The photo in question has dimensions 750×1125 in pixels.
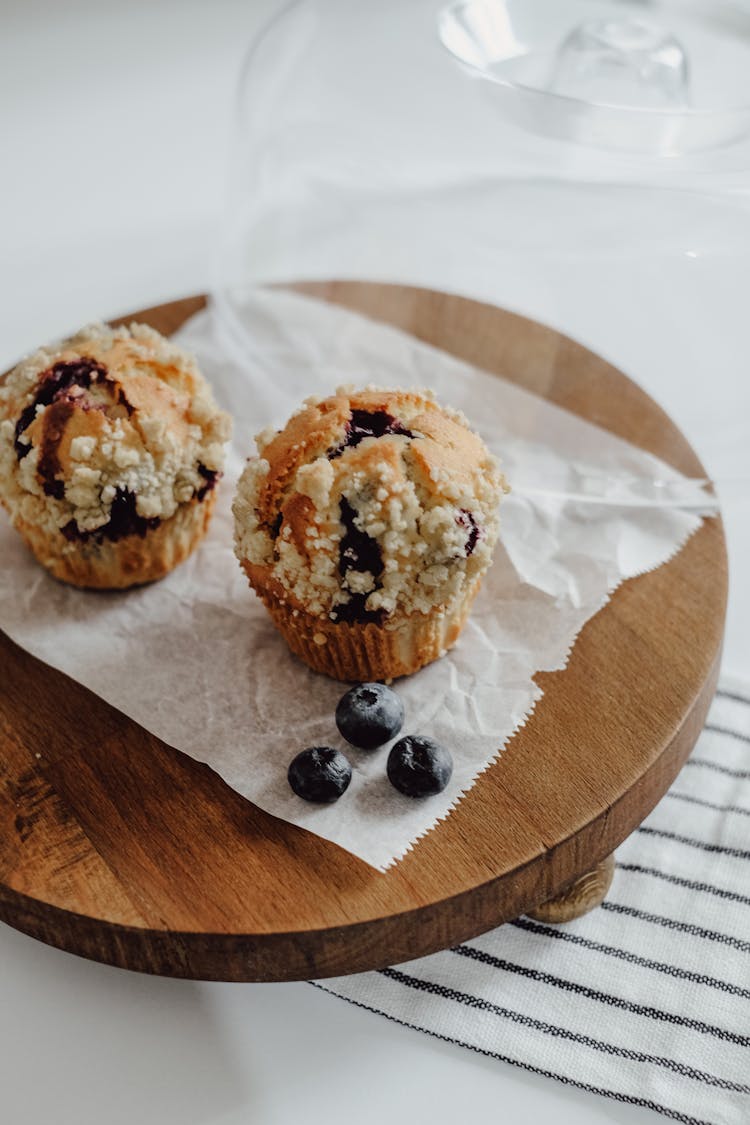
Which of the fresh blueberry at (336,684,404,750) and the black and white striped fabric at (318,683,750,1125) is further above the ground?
the fresh blueberry at (336,684,404,750)

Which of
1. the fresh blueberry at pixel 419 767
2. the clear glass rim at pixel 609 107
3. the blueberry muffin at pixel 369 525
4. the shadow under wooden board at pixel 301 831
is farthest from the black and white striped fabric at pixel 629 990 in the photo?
the clear glass rim at pixel 609 107

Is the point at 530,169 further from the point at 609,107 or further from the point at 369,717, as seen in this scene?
the point at 369,717

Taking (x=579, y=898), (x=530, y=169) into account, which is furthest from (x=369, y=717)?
(x=530, y=169)

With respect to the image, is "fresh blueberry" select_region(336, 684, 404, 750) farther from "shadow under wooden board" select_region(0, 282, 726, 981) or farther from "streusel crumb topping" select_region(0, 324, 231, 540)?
"streusel crumb topping" select_region(0, 324, 231, 540)

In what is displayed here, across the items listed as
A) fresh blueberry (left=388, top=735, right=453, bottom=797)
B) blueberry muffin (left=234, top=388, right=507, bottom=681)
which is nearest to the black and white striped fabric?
fresh blueberry (left=388, top=735, right=453, bottom=797)

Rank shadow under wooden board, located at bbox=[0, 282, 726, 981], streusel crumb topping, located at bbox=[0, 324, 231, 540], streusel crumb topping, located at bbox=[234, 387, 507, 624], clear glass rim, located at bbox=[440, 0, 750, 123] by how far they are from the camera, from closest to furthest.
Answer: shadow under wooden board, located at bbox=[0, 282, 726, 981]
streusel crumb topping, located at bbox=[234, 387, 507, 624]
streusel crumb topping, located at bbox=[0, 324, 231, 540]
clear glass rim, located at bbox=[440, 0, 750, 123]

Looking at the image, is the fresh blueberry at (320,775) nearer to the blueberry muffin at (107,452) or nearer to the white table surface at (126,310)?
the white table surface at (126,310)
